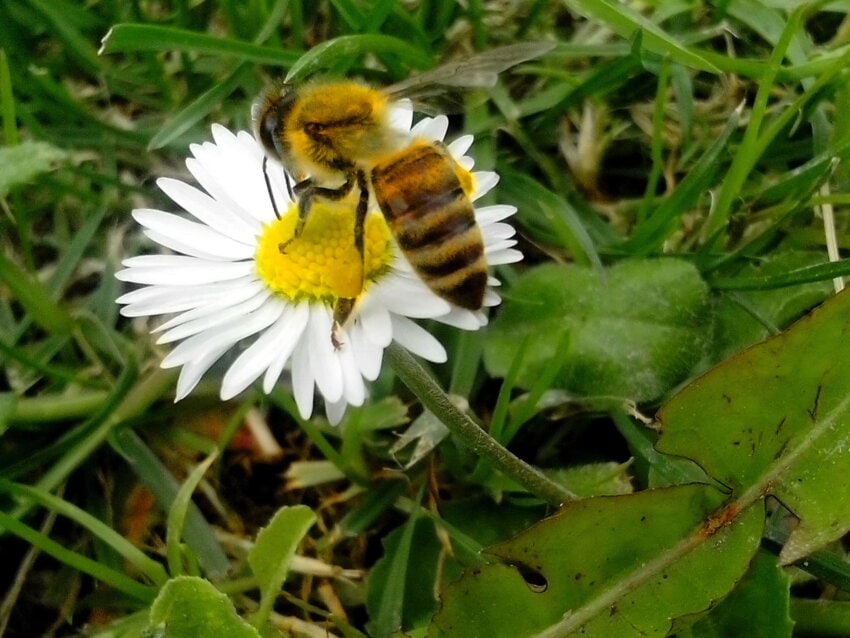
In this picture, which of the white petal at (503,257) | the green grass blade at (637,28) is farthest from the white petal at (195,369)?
the green grass blade at (637,28)

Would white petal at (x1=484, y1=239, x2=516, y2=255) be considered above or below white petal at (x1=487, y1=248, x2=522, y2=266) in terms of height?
above

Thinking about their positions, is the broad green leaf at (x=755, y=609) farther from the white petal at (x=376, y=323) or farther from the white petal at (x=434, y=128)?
the white petal at (x=434, y=128)

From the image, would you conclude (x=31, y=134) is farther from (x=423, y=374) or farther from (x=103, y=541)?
(x=423, y=374)

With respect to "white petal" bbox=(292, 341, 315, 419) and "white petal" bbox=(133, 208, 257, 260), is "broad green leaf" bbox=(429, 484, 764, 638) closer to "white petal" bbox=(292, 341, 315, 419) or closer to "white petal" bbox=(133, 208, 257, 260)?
"white petal" bbox=(292, 341, 315, 419)

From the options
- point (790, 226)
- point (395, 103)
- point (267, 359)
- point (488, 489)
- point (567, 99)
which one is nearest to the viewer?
point (267, 359)

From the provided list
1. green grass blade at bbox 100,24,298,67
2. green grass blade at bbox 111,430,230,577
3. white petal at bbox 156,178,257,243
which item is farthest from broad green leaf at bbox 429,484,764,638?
green grass blade at bbox 100,24,298,67

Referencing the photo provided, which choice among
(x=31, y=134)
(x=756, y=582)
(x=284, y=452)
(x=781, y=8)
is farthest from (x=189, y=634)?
(x=781, y=8)
